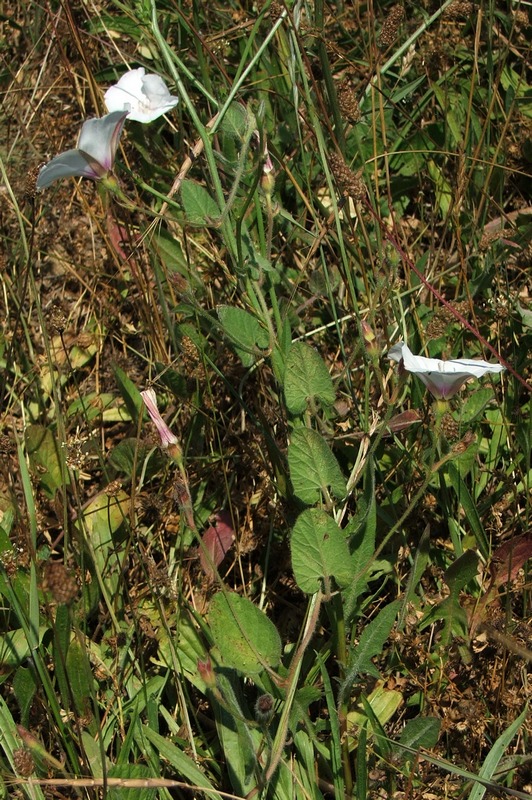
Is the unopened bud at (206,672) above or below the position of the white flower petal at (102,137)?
below

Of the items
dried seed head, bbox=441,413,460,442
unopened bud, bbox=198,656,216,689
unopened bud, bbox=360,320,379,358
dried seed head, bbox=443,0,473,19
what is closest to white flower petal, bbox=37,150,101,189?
unopened bud, bbox=360,320,379,358

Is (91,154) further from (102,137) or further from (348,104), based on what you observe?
(348,104)

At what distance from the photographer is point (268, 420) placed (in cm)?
236

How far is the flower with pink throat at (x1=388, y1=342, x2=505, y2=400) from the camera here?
65.1 inches

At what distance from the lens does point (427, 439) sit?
2152 millimetres

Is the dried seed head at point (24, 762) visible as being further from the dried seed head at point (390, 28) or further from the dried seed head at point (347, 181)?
the dried seed head at point (390, 28)

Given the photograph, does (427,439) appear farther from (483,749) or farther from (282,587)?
(483,749)

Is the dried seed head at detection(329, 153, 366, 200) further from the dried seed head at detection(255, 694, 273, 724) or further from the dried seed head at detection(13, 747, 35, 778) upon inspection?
the dried seed head at detection(13, 747, 35, 778)

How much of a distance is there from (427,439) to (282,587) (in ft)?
1.71

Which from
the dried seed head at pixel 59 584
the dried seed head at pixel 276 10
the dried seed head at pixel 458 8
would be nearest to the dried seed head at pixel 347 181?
the dried seed head at pixel 276 10

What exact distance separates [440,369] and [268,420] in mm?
762

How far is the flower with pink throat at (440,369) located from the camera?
165 centimetres

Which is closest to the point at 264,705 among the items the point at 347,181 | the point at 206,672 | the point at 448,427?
the point at 206,672

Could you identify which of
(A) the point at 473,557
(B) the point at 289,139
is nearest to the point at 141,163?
(B) the point at 289,139
